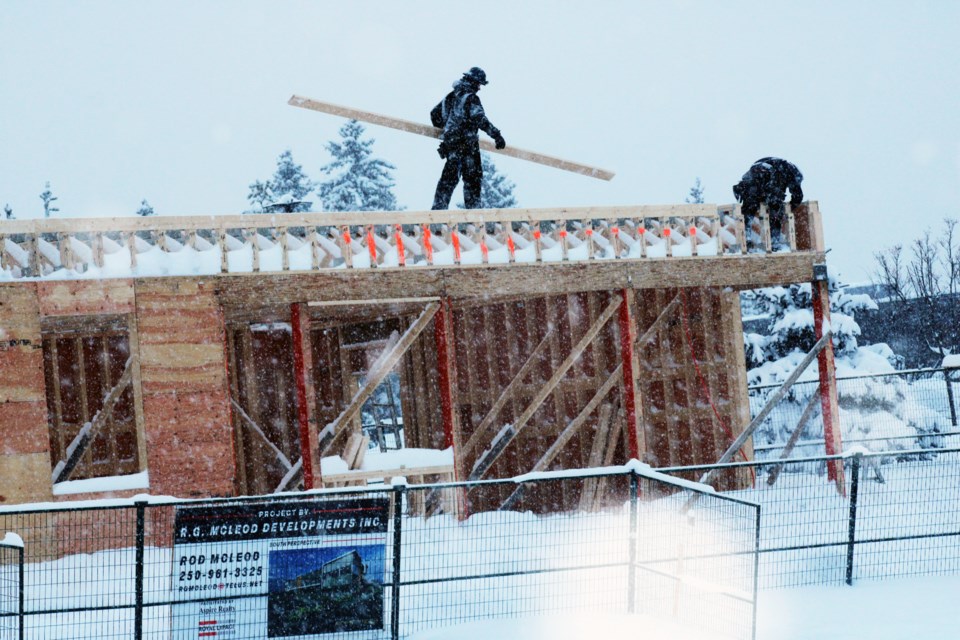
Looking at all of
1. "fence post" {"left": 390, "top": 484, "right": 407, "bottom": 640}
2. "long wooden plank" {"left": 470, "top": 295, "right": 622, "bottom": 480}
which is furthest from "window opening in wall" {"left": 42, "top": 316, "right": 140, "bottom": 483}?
"fence post" {"left": 390, "top": 484, "right": 407, "bottom": 640}

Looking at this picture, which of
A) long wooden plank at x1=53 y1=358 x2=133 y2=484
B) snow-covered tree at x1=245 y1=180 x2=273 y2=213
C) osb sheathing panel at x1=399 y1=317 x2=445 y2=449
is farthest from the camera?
snow-covered tree at x1=245 y1=180 x2=273 y2=213

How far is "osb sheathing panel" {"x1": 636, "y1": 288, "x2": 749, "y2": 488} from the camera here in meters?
17.2

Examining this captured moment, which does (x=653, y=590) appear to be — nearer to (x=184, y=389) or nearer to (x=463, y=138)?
(x=184, y=389)

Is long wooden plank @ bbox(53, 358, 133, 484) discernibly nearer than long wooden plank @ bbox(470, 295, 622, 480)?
No

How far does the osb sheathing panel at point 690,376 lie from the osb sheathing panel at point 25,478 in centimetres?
875

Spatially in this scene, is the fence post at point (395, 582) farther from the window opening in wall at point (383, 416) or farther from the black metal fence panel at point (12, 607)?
the window opening in wall at point (383, 416)

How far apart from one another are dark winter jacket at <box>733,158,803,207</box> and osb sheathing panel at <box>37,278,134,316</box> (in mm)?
8343

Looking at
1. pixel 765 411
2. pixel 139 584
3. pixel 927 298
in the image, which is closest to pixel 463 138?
pixel 765 411

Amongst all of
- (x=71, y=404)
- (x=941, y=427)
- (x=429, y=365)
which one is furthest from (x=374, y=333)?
(x=941, y=427)

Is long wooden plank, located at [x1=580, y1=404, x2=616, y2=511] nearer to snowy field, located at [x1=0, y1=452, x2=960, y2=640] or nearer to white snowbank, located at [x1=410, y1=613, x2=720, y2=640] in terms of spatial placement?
snowy field, located at [x1=0, y1=452, x2=960, y2=640]

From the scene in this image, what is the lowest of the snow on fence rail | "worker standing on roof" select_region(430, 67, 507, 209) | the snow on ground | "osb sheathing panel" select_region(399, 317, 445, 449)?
the snow on ground

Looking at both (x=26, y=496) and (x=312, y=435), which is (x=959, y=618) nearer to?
(x=312, y=435)

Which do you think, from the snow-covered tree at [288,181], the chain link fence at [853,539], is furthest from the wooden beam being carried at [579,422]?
the snow-covered tree at [288,181]

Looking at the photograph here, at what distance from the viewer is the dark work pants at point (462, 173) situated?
15438mm
